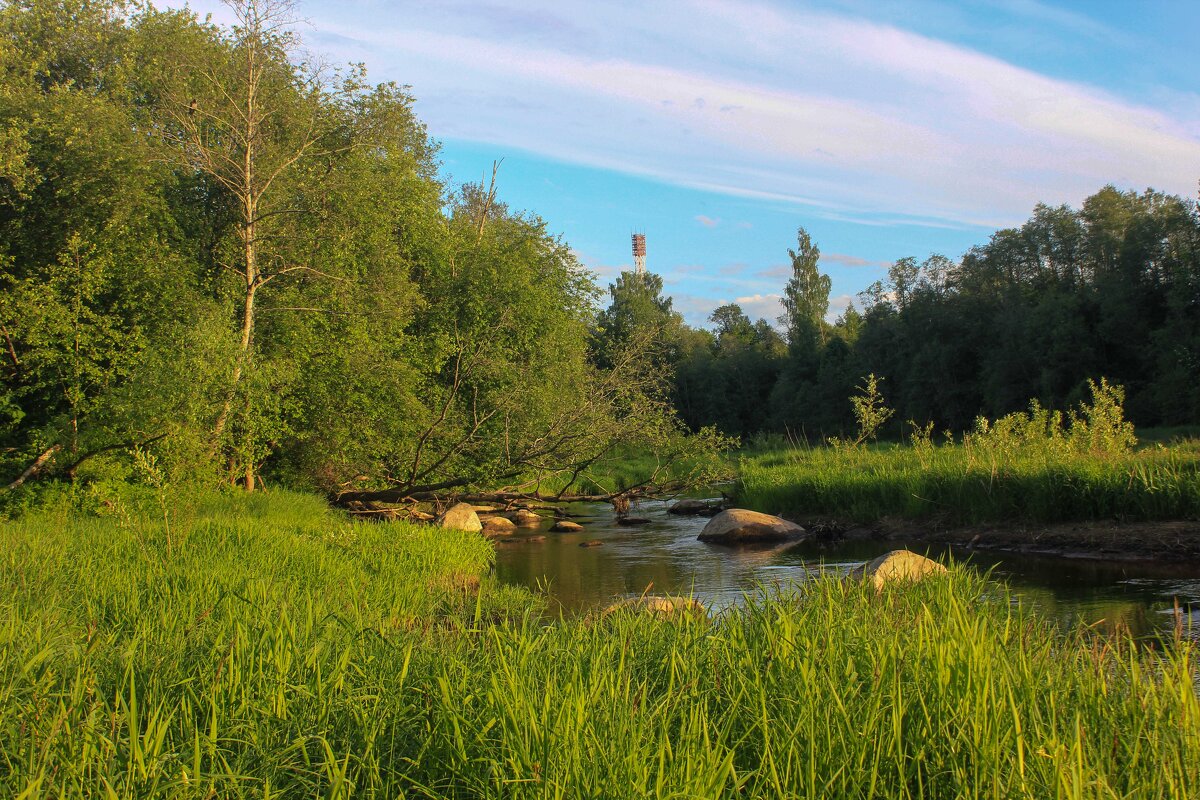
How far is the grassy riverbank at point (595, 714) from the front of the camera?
3057 millimetres

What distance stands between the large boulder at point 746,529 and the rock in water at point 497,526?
16.6 ft

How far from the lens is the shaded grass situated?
14758 millimetres

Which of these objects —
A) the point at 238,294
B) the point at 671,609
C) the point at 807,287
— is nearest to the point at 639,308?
the point at 807,287

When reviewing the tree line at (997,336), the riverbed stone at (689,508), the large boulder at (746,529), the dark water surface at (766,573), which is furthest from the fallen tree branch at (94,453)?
the tree line at (997,336)

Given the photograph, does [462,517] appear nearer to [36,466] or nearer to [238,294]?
[238,294]

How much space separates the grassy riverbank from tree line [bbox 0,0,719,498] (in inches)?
381

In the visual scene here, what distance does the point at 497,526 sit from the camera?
21.4 meters

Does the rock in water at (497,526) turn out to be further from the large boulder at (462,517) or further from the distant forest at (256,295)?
the distant forest at (256,295)

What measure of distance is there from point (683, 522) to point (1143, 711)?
18.9m

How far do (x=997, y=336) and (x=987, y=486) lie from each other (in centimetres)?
4225

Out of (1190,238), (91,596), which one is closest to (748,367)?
(1190,238)

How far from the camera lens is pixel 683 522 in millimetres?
22438

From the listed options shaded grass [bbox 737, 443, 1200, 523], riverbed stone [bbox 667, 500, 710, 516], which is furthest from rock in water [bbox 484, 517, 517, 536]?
shaded grass [bbox 737, 443, 1200, 523]

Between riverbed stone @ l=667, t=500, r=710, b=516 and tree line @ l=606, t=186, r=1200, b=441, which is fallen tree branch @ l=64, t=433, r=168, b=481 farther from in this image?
tree line @ l=606, t=186, r=1200, b=441
